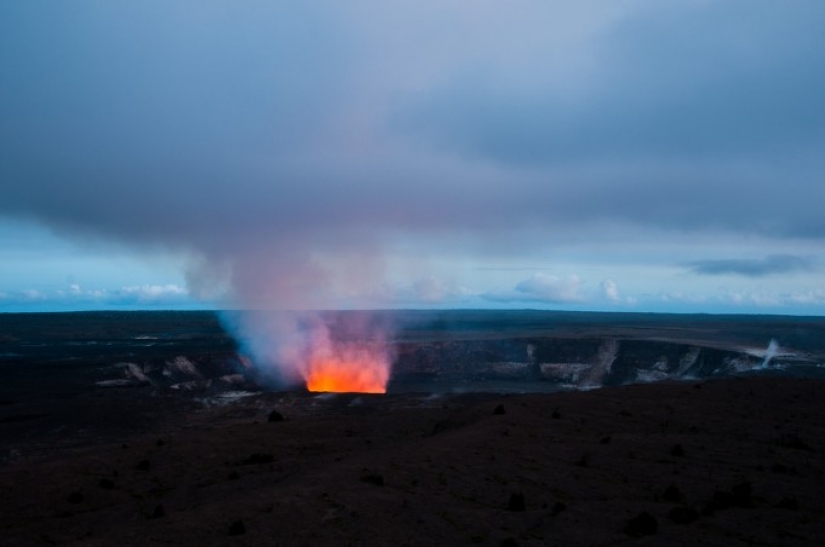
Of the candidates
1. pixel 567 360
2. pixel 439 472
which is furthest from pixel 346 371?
pixel 439 472

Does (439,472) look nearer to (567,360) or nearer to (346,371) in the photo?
(346,371)

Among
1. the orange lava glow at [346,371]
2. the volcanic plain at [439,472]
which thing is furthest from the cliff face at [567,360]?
the volcanic plain at [439,472]

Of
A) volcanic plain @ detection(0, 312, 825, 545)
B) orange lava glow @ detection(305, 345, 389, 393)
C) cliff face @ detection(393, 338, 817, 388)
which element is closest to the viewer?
volcanic plain @ detection(0, 312, 825, 545)

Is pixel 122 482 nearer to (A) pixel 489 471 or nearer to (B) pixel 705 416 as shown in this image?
(A) pixel 489 471

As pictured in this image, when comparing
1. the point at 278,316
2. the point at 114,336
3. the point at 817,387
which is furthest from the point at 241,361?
the point at 114,336

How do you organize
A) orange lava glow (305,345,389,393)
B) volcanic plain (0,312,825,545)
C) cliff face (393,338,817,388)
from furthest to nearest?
cliff face (393,338,817,388) < orange lava glow (305,345,389,393) < volcanic plain (0,312,825,545)

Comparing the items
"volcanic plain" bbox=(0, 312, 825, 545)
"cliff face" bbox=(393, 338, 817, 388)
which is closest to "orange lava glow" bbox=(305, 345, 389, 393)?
"cliff face" bbox=(393, 338, 817, 388)

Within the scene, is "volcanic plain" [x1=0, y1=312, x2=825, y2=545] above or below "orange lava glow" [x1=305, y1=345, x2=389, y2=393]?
above

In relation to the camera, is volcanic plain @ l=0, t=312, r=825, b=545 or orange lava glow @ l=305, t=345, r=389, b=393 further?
orange lava glow @ l=305, t=345, r=389, b=393

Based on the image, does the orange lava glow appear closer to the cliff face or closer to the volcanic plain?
the cliff face
